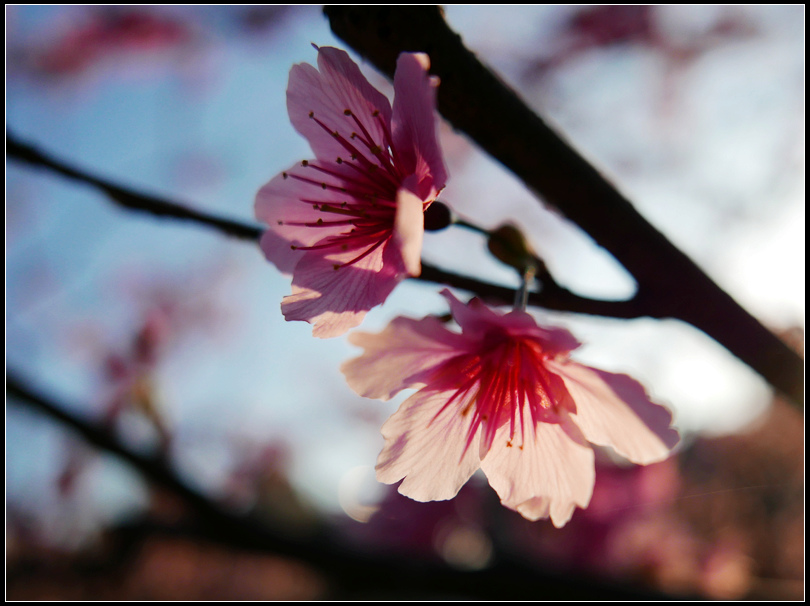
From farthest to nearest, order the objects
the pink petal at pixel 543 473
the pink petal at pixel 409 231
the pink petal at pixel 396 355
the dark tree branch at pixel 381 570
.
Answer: the dark tree branch at pixel 381 570 → the pink petal at pixel 543 473 → the pink petal at pixel 396 355 → the pink petal at pixel 409 231

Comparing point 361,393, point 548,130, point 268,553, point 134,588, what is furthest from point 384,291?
point 134,588

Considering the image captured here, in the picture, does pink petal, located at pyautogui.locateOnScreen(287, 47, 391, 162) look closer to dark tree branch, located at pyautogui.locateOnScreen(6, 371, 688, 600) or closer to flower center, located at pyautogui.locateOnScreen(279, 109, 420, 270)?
flower center, located at pyautogui.locateOnScreen(279, 109, 420, 270)

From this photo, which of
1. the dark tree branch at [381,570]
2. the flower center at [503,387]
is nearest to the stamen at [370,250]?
the flower center at [503,387]

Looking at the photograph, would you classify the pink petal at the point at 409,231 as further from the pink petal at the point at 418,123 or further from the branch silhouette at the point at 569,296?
the branch silhouette at the point at 569,296

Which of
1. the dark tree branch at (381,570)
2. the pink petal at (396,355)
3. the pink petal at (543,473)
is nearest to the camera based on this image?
the pink petal at (396,355)

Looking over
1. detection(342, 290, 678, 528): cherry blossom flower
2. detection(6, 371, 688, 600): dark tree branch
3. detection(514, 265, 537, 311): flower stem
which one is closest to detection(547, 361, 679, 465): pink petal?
detection(342, 290, 678, 528): cherry blossom flower

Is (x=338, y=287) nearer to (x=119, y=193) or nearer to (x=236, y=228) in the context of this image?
(x=236, y=228)
